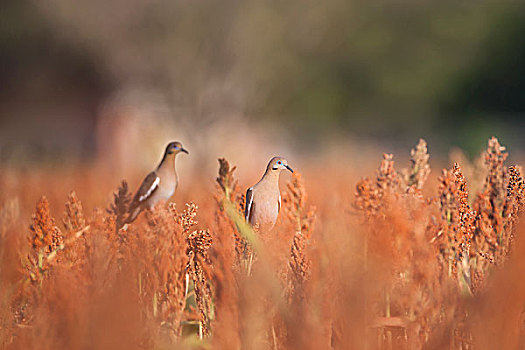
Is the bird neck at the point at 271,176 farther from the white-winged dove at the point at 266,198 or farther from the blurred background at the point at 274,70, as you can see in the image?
the blurred background at the point at 274,70

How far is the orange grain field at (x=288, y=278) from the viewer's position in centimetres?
16

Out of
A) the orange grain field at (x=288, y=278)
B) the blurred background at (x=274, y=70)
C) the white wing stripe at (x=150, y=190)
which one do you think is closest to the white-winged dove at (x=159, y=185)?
the white wing stripe at (x=150, y=190)

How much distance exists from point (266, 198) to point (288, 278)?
6.0 inches

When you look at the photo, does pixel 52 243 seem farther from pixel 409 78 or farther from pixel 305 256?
pixel 409 78

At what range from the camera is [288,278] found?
8.8 inches

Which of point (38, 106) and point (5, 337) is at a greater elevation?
point (38, 106)

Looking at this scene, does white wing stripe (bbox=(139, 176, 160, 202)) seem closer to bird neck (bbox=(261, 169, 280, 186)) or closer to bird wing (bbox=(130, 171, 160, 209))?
bird wing (bbox=(130, 171, 160, 209))

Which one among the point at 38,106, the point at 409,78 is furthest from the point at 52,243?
the point at 38,106

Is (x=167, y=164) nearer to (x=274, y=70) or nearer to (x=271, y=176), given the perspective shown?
(x=271, y=176)

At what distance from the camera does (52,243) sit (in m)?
0.30

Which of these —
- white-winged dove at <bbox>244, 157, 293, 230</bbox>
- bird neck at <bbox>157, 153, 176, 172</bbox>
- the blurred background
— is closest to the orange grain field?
white-winged dove at <bbox>244, 157, 293, 230</bbox>

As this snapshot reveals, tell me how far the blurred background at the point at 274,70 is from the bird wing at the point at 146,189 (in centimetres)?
343

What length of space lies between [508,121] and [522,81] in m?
0.61

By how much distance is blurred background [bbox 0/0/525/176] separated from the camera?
5.03 m
